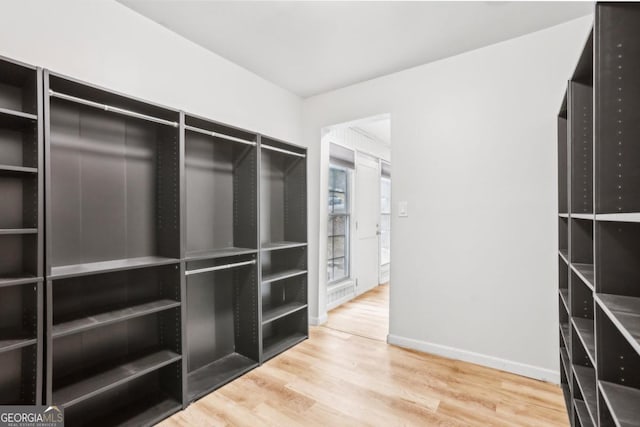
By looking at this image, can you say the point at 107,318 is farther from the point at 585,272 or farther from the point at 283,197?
the point at 585,272

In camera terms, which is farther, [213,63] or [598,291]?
[213,63]

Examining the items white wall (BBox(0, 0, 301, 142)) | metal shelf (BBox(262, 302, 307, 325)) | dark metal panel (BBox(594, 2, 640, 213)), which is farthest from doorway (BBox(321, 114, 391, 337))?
dark metal panel (BBox(594, 2, 640, 213))

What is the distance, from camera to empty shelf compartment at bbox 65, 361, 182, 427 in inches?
72.3

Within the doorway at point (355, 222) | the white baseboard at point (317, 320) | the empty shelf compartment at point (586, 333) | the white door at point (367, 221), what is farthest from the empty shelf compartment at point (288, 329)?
the empty shelf compartment at point (586, 333)

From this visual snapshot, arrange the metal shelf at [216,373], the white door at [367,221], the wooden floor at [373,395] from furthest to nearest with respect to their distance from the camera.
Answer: the white door at [367,221] → the metal shelf at [216,373] → the wooden floor at [373,395]

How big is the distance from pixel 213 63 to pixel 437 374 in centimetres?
316

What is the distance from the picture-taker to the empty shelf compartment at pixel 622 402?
0.91 meters

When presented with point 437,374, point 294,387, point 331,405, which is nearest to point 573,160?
point 437,374

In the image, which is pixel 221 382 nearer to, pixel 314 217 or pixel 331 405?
pixel 331 405

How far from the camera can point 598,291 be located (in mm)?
1122

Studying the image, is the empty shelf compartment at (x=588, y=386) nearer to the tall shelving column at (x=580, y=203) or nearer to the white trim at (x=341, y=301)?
the tall shelving column at (x=580, y=203)

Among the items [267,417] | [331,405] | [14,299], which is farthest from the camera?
[331,405]

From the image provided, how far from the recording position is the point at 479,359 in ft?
8.60

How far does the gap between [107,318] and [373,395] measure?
5.76ft
